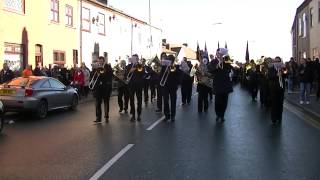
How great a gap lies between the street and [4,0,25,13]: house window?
1183 cm

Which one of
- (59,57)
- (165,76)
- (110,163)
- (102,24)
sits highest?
(102,24)

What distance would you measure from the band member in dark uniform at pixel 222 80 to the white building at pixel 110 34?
23.5 m

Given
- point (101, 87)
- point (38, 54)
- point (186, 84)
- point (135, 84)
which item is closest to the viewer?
point (101, 87)

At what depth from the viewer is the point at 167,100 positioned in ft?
53.4

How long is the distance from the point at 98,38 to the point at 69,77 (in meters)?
14.0

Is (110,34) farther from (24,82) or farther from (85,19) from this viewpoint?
(24,82)

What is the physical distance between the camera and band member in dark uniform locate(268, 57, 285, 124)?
15242 mm

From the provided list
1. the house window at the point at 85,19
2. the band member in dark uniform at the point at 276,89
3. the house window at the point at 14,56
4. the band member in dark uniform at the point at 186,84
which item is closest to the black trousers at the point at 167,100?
the band member in dark uniform at the point at 276,89

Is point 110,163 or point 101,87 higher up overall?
point 101,87

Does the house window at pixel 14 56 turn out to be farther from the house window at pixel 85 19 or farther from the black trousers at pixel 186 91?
the house window at pixel 85 19

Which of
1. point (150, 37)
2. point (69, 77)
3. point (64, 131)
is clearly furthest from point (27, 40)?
point (150, 37)

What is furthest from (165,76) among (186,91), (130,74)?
(186,91)

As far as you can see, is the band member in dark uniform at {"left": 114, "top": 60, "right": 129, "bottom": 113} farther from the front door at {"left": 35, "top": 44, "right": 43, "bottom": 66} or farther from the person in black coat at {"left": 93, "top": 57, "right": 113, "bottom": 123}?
the front door at {"left": 35, "top": 44, "right": 43, "bottom": 66}

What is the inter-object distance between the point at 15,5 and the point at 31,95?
12.4 metres
